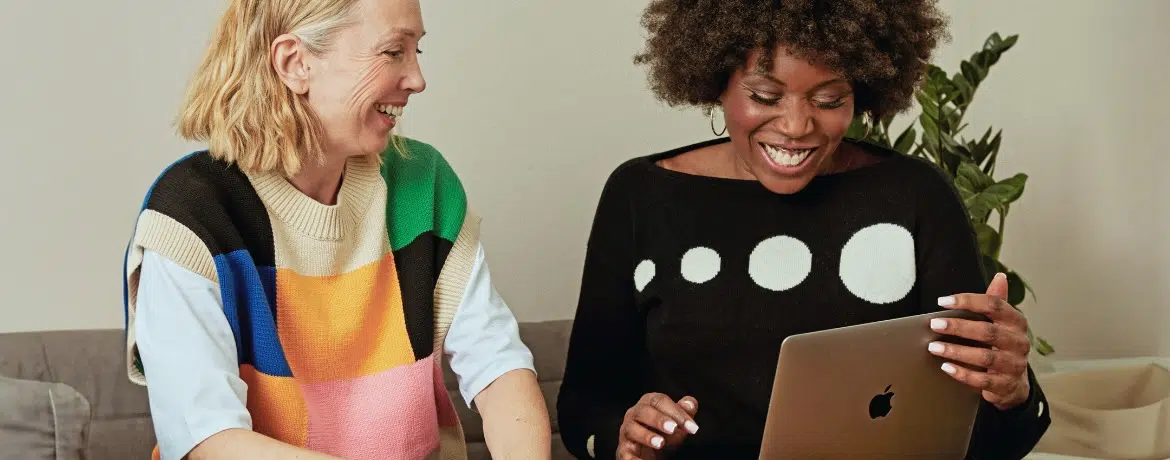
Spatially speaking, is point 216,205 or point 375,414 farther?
point 375,414

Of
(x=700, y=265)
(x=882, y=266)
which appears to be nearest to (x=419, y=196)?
(x=700, y=265)

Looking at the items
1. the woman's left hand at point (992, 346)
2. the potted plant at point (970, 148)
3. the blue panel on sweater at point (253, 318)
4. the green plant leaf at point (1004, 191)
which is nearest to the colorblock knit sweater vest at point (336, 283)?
the blue panel on sweater at point (253, 318)

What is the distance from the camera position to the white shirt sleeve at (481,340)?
5.21 feet

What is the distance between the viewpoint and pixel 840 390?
1.31 m

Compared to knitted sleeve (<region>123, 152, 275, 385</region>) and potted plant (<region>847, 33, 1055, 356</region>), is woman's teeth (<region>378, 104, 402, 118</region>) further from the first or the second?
potted plant (<region>847, 33, 1055, 356</region>)

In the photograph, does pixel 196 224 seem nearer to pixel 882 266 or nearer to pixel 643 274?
pixel 643 274

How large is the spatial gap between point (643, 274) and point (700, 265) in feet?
0.30

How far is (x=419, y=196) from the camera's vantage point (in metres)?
1.64

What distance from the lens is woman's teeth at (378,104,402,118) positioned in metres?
1.53

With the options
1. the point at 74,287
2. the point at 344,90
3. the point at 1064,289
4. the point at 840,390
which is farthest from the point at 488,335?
the point at 1064,289

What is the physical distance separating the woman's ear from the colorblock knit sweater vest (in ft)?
0.39

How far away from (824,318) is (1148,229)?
1444 mm

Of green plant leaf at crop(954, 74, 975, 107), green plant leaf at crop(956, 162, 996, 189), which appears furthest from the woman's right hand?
green plant leaf at crop(954, 74, 975, 107)

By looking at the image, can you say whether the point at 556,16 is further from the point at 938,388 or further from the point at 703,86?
the point at 938,388
